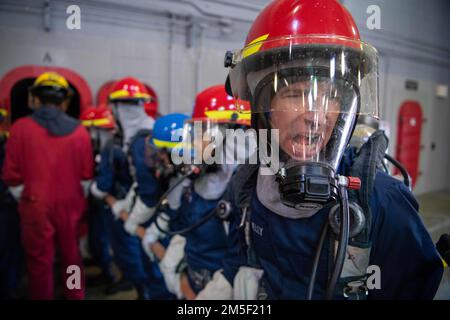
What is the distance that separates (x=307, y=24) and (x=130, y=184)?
9.48ft

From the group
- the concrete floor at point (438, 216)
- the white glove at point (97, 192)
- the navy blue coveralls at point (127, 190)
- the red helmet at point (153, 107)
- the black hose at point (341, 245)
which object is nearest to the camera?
the black hose at point (341, 245)

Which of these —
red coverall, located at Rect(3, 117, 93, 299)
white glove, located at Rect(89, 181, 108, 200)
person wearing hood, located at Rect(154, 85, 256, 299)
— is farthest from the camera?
white glove, located at Rect(89, 181, 108, 200)

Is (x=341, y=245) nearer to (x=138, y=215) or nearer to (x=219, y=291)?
(x=219, y=291)

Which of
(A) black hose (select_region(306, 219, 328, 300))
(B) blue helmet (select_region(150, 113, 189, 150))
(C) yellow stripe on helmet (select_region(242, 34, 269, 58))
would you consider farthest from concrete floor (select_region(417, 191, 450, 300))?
(B) blue helmet (select_region(150, 113, 189, 150))

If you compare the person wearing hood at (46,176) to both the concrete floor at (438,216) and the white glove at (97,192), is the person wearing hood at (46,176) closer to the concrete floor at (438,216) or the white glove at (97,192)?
the white glove at (97,192)

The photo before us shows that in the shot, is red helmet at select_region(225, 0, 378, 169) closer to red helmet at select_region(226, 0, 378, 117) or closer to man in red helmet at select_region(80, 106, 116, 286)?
red helmet at select_region(226, 0, 378, 117)

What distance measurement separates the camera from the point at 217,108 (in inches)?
71.0

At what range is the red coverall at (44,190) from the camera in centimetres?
228

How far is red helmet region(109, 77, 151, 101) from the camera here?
9.78ft

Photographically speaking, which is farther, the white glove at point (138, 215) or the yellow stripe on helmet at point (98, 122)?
the yellow stripe on helmet at point (98, 122)

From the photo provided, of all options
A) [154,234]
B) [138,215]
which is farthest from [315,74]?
[138,215]

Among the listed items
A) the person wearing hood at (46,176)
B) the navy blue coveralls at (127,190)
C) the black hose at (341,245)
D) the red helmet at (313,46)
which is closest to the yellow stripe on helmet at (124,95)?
the navy blue coveralls at (127,190)

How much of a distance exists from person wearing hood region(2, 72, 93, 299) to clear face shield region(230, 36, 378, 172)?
80.4 inches
